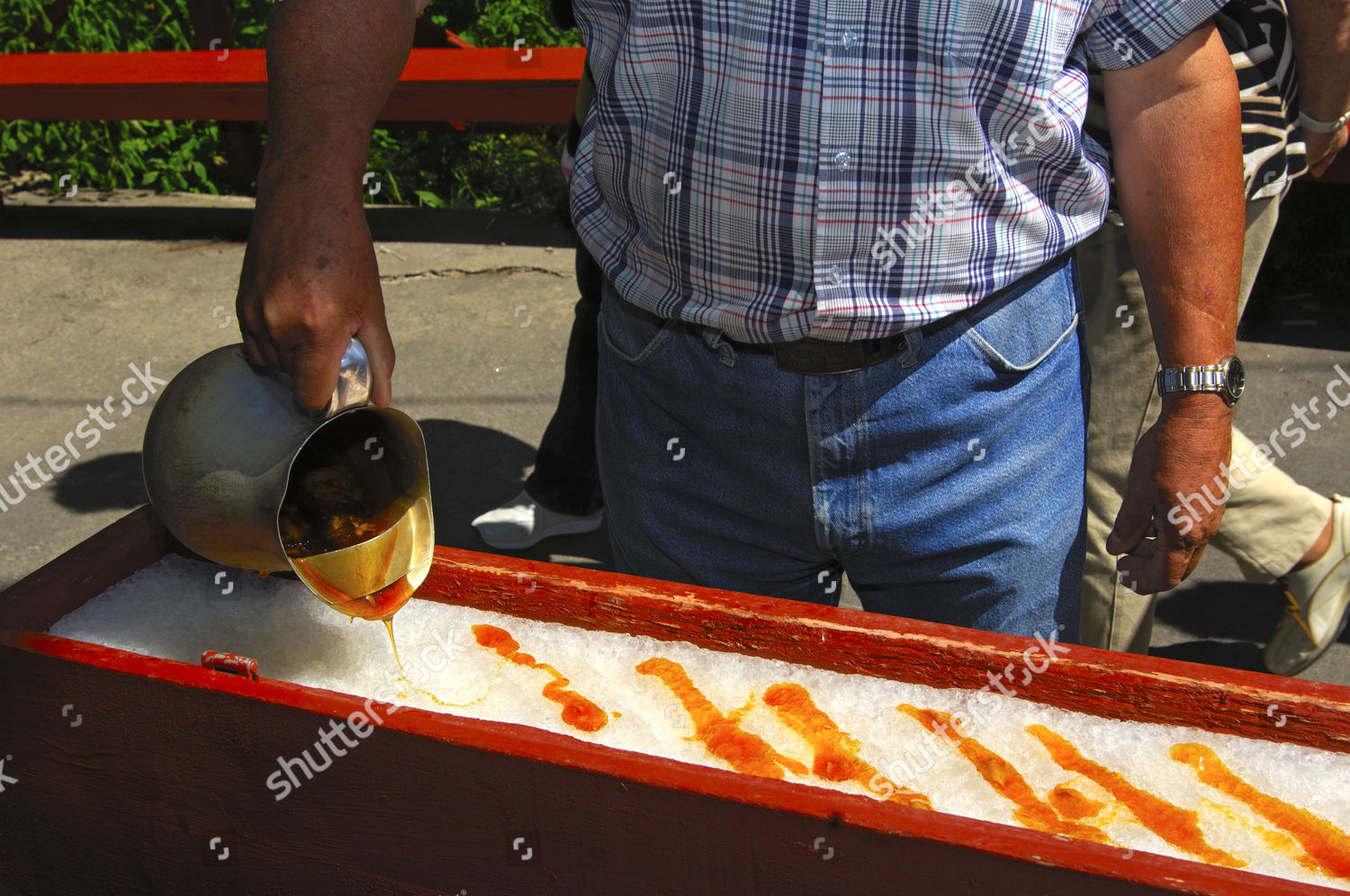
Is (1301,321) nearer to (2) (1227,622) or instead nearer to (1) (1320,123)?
(2) (1227,622)

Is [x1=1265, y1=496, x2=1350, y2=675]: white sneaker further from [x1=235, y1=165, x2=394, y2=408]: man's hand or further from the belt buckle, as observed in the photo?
[x1=235, y1=165, x2=394, y2=408]: man's hand

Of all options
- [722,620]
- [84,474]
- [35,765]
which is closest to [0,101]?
[84,474]

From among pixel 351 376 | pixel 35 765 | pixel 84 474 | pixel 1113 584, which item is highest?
pixel 351 376

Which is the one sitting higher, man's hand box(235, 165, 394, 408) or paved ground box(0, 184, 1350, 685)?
man's hand box(235, 165, 394, 408)

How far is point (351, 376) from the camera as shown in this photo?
1.09 meters

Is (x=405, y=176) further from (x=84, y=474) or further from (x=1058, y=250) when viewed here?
(x=1058, y=250)

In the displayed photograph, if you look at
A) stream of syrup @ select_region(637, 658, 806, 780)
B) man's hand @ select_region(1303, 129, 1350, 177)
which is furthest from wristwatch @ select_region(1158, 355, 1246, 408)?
man's hand @ select_region(1303, 129, 1350, 177)

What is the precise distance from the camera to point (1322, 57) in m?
1.73

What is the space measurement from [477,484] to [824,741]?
2.18 m

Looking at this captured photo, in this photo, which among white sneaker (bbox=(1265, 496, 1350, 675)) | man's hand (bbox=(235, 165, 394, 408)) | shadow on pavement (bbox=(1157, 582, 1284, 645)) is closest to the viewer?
man's hand (bbox=(235, 165, 394, 408))

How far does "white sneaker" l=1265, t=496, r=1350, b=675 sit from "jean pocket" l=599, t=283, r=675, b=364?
1.79 m

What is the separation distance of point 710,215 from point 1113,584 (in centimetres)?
118

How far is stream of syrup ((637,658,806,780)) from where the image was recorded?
3.97 feet

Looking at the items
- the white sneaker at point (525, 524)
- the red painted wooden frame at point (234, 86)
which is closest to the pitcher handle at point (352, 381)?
the white sneaker at point (525, 524)
